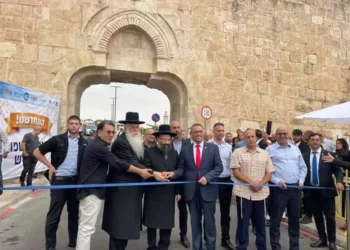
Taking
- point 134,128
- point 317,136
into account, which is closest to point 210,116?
point 317,136

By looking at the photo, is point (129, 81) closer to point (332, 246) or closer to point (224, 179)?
point (224, 179)

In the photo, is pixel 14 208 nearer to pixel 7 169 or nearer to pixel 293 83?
pixel 7 169

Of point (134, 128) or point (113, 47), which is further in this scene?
point (113, 47)

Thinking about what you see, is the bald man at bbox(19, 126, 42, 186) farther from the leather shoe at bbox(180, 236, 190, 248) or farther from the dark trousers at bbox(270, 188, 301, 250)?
the dark trousers at bbox(270, 188, 301, 250)

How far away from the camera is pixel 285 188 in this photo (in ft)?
14.7


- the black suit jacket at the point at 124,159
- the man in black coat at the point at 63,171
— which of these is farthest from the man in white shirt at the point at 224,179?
the man in black coat at the point at 63,171

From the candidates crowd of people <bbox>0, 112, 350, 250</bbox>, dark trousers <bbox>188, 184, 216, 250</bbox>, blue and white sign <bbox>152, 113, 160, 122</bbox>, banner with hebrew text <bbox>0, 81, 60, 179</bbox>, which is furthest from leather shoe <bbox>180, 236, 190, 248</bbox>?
blue and white sign <bbox>152, 113, 160, 122</bbox>

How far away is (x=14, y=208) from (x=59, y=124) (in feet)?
13.6

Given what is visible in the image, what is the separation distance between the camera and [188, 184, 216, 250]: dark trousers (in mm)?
4332

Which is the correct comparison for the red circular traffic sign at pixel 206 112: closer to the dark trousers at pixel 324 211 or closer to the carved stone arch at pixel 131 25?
the carved stone arch at pixel 131 25

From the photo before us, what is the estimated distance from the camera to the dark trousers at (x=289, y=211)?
4.50m

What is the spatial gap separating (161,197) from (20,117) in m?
6.82

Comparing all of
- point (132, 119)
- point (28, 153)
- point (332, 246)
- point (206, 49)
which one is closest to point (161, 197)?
point (132, 119)

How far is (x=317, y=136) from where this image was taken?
5.11 metres
